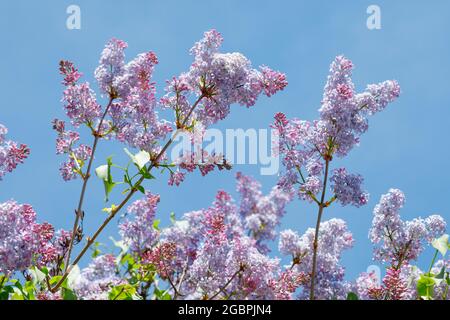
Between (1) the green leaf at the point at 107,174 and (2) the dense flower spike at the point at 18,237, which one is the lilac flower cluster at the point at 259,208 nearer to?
(1) the green leaf at the point at 107,174

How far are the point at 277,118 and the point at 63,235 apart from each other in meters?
1.58

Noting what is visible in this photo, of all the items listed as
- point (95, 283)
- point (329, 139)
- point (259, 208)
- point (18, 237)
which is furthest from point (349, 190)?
point (259, 208)

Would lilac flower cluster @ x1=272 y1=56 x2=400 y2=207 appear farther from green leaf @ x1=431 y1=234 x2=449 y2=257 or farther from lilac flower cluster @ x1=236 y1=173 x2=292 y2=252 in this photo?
lilac flower cluster @ x1=236 y1=173 x2=292 y2=252

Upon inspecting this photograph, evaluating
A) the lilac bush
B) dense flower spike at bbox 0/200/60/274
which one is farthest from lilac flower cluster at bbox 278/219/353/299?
dense flower spike at bbox 0/200/60/274

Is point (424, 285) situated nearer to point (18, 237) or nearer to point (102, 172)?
point (102, 172)

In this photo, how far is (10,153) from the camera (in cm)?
433

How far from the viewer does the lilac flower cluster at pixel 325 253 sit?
4.51 m

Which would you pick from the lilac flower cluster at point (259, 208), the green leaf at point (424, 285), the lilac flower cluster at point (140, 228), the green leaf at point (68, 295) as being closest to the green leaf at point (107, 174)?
the green leaf at point (68, 295)

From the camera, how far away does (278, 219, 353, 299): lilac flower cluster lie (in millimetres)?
4512

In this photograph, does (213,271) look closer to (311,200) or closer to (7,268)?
(311,200)

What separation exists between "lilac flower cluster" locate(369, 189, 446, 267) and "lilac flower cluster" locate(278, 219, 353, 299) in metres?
0.25

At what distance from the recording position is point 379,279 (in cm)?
436

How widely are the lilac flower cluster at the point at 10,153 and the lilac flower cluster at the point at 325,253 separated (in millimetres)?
1924

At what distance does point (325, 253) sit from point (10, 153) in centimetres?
216
